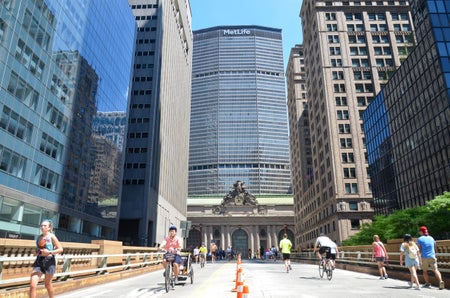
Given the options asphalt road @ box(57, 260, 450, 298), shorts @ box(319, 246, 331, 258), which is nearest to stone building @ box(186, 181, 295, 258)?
shorts @ box(319, 246, 331, 258)

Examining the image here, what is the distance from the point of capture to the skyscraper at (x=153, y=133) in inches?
2509

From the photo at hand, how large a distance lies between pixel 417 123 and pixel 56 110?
48643 millimetres

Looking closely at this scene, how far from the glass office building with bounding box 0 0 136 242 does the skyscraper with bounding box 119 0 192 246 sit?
6054 millimetres

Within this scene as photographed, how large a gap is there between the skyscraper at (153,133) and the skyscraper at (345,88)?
34801 mm

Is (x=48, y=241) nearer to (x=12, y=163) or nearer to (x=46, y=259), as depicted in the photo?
(x=46, y=259)

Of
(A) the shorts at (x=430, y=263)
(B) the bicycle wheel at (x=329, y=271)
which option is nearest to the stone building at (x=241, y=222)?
(B) the bicycle wheel at (x=329, y=271)

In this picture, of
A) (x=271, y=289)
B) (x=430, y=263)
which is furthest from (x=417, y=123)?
(x=271, y=289)

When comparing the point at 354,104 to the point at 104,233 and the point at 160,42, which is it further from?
the point at 104,233

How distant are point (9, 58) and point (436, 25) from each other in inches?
1995

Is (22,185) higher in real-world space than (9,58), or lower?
lower

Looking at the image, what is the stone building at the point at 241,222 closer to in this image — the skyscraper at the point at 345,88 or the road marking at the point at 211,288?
the skyscraper at the point at 345,88

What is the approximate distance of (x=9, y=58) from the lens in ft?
96.4

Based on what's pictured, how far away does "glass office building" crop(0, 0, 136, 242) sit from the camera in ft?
98.3

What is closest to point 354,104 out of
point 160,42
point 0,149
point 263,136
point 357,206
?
point 357,206
